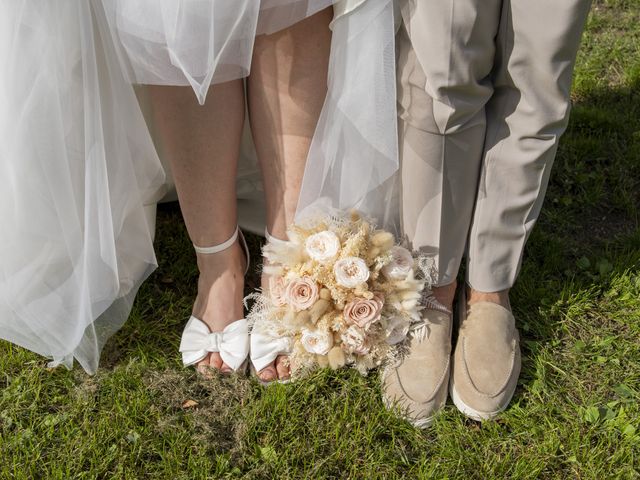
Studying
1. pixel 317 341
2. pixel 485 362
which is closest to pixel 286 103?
pixel 317 341

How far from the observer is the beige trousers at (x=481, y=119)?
135 centimetres

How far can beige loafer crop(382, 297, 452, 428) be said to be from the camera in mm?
1628

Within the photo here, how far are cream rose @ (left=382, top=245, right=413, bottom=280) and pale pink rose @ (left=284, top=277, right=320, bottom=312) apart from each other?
6.8 inches

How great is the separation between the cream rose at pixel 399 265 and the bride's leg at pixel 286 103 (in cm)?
26

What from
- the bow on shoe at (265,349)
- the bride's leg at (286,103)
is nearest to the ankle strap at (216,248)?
the bride's leg at (286,103)

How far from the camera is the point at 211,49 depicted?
1321mm

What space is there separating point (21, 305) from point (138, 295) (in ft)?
1.22

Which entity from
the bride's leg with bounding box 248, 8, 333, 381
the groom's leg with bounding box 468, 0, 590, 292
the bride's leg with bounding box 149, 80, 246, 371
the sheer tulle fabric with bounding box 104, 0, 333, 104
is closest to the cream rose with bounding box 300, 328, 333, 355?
the bride's leg with bounding box 248, 8, 333, 381

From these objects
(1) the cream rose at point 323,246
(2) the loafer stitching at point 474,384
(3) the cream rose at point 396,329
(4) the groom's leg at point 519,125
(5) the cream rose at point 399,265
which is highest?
(4) the groom's leg at point 519,125

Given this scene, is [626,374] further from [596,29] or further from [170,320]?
[596,29]

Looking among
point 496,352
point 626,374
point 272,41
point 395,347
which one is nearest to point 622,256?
point 626,374

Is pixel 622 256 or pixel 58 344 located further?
pixel 622 256

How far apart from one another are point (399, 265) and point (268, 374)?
0.41 m

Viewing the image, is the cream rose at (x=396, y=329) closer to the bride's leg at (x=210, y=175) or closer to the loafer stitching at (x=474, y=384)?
the loafer stitching at (x=474, y=384)
